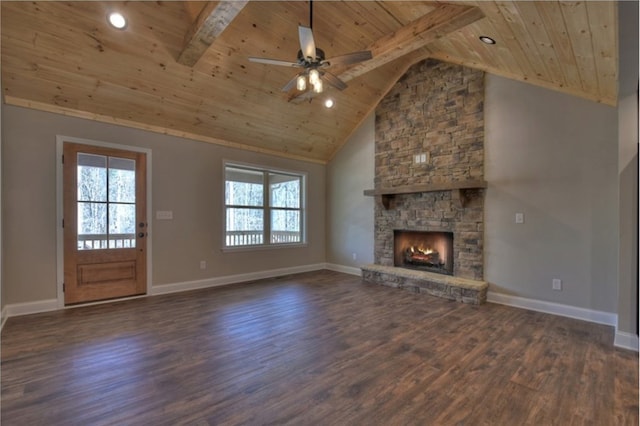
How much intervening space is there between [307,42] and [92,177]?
11.7 feet

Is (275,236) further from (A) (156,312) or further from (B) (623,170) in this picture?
(B) (623,170)

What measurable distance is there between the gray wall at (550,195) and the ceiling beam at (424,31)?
1649 mm

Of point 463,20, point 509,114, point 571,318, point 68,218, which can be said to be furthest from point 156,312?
point 509,114

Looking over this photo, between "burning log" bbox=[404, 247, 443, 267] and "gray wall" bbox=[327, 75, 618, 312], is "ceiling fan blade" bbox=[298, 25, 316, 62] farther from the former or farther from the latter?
"burning log" bbox=[404, 247, 443, 267]

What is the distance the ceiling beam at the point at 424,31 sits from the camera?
9.58 feet

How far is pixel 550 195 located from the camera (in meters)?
3.83

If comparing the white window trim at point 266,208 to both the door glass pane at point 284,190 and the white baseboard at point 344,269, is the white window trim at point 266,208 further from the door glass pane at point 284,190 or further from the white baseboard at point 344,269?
the white baseboard at point 344,269

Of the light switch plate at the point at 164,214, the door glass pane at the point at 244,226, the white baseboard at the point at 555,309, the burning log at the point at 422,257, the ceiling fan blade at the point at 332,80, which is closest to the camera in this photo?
the ceiling fan blade at the point at 332,80

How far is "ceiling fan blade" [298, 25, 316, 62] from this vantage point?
257 centimetres

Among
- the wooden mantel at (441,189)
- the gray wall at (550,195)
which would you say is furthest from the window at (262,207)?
the gray wall at (550,195)

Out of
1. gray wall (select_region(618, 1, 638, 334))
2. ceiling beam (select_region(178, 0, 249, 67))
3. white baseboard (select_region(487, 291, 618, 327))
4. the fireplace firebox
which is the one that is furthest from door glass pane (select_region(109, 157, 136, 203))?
gray wall (select_region(618, 1, 638, 334))

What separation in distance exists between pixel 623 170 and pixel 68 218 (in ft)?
20.8

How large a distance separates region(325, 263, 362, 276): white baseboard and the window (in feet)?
2.95

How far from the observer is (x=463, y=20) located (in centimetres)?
296
